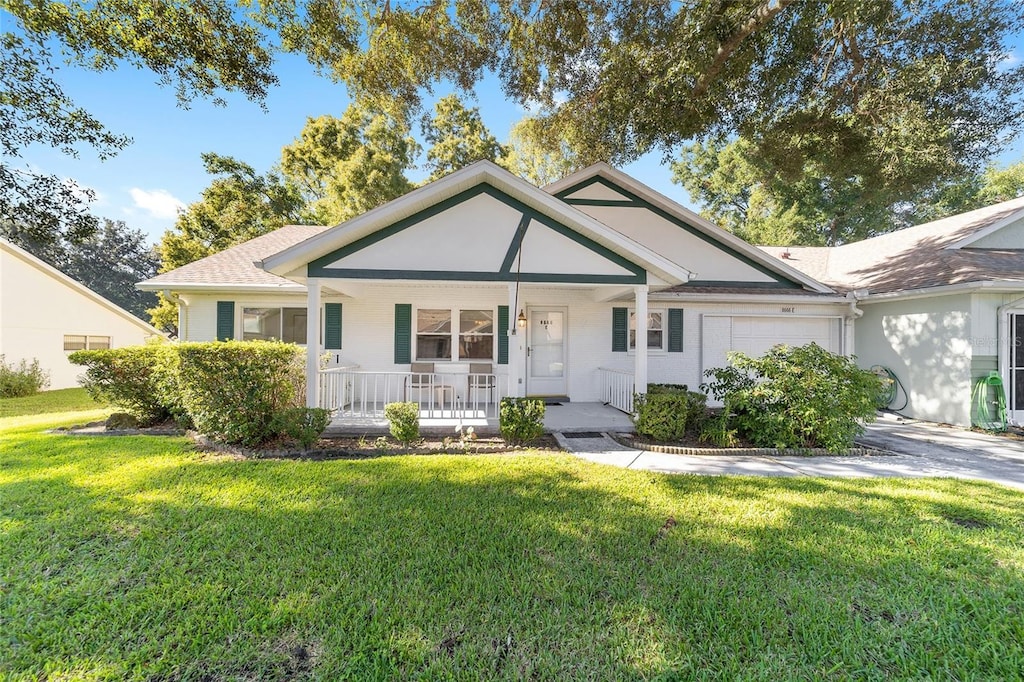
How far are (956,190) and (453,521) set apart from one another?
32.4 meters

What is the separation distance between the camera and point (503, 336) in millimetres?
10195

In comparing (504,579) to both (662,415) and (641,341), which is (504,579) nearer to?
(662,415)

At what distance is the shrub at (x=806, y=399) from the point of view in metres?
6.44

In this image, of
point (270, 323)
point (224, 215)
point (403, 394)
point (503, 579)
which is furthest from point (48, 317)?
point (503, 579)

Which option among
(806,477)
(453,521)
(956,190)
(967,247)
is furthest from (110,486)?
(956,190)

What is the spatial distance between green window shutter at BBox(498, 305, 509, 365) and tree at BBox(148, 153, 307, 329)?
1749cm

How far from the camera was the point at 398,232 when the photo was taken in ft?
23.1

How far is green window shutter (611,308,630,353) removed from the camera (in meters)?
10.7

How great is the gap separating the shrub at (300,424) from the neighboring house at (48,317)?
14899 mm

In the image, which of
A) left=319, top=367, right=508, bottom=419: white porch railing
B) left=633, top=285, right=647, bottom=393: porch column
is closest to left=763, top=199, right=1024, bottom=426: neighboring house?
left=633, top=285, right=647, bottom=393: porch column

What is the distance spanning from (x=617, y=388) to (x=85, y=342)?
20.4m

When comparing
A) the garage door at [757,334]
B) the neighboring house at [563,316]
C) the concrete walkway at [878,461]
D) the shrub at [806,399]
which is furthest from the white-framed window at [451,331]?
the shrub at [806,399]

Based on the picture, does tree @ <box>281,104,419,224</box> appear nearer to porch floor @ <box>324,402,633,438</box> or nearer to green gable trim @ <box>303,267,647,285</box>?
green gable trim @ <box>303,267,647,285</box>

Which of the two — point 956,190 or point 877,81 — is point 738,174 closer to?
point 956,190
